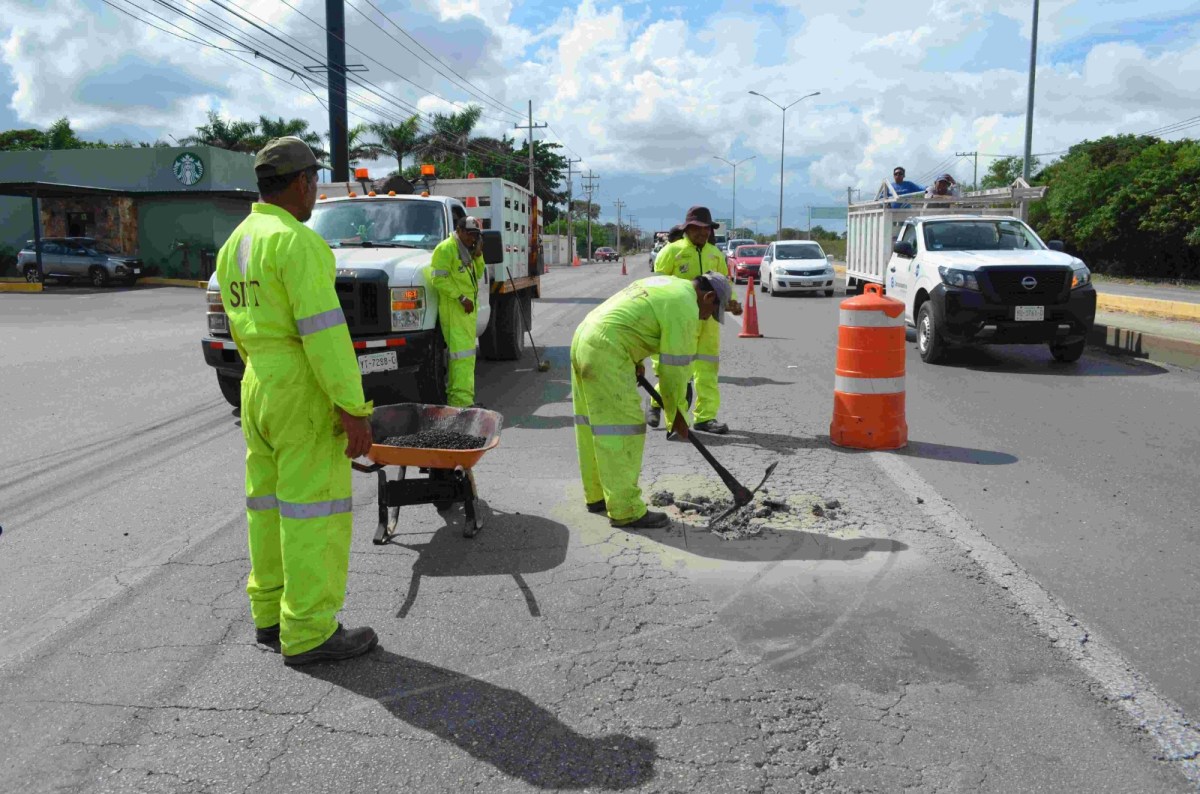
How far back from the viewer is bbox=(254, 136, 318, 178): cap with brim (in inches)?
144

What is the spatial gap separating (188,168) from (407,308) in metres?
32.1

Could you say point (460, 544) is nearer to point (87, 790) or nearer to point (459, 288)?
point (87, 790)

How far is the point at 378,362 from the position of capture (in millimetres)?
8055

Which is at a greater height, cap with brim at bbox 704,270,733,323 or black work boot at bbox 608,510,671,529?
cap with brim at bbox 704,270,733,323

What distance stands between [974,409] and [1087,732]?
249 inches

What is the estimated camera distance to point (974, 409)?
30.1 feet

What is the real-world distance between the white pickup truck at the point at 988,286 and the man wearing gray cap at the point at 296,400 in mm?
9618

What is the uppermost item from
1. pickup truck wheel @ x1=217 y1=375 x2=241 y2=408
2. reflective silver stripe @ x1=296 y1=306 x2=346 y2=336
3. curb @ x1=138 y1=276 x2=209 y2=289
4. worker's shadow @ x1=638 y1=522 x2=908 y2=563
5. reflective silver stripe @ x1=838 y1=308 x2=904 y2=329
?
reflective silver stripe @ x1=296 y1=306 x2=346 y2=336

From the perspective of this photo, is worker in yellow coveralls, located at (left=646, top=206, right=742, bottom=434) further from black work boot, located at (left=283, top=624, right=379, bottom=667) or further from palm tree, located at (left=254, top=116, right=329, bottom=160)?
palm tree, located at (left=254, top=116, right=329, bottom=160)

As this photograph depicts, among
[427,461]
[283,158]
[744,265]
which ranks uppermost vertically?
[283,158]

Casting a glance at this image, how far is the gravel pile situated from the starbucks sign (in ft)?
113

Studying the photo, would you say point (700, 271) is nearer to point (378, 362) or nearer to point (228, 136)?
point (378, 362)

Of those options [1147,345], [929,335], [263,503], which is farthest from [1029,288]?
[263,503]

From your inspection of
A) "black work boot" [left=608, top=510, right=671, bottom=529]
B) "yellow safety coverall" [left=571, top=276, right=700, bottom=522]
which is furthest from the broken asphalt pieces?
"yellow safety coverall" [left=571, top=276, right=700, bottom=522]
